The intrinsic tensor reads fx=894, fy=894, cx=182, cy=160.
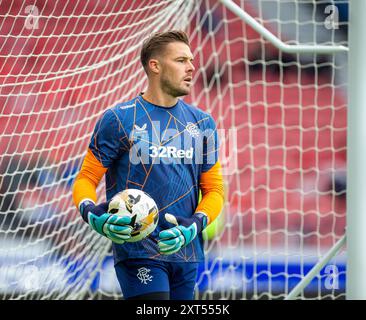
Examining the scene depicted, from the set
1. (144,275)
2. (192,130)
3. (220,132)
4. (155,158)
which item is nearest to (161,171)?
(155,158)

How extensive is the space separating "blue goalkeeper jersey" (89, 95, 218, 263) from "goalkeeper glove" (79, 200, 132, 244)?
11 cm

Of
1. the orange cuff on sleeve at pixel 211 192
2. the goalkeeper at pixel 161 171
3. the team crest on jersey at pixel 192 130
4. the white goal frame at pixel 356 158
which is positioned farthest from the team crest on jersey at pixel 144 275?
the white goal frame at pixel 356 158

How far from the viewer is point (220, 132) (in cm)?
486

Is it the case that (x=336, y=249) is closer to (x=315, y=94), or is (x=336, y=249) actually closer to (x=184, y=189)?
(x=184, y=189)

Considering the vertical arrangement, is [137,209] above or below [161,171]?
below

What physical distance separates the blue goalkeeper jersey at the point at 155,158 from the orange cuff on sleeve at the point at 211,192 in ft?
0.07

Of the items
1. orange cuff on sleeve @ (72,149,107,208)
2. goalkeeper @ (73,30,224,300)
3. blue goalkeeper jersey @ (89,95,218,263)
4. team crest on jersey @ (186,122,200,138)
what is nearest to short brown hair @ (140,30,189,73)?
goalkeeper @ (73,30,224,300)

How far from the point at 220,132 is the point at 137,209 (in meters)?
1.77

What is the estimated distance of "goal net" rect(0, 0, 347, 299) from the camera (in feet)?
15.4

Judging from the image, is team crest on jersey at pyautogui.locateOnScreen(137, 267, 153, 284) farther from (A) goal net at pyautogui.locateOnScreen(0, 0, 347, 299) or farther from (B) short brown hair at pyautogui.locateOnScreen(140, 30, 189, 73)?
(A) goal net at pyautogui.locateOnScreen(0, 0, 347, 299)

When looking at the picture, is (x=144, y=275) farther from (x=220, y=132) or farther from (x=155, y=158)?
(x=220, y=132)

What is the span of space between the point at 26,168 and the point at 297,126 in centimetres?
175

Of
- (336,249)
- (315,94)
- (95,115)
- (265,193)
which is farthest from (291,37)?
(336,249)

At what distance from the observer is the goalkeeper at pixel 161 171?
10.8 feet
